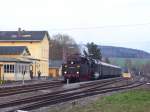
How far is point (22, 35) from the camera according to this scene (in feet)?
309

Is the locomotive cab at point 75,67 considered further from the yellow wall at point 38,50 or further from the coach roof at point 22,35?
the coach roof at point 22,35

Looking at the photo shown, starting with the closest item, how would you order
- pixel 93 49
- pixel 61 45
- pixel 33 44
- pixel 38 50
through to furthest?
pixel 38 50 → pixel 33 44 → pixel 93 49 → pixel 61 45

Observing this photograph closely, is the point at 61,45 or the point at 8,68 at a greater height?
the point at 61,45

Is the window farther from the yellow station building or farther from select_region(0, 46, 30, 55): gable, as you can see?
the yellow station building

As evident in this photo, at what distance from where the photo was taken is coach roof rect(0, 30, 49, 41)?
93375mm

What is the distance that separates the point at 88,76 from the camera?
5784cm

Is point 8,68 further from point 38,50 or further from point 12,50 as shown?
point 38,50

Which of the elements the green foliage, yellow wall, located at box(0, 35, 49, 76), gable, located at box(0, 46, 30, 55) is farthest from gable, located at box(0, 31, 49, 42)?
the green foliage

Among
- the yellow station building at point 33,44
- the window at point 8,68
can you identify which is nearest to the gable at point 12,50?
the yellow station building at point 33,44

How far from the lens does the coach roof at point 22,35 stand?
3676 inches

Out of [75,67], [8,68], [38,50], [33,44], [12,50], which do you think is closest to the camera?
[75,67]

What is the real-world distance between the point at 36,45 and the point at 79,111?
7600 centimetres

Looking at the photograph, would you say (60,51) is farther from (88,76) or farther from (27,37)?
(88,76)

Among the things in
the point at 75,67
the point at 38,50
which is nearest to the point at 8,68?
the point at 75,67
